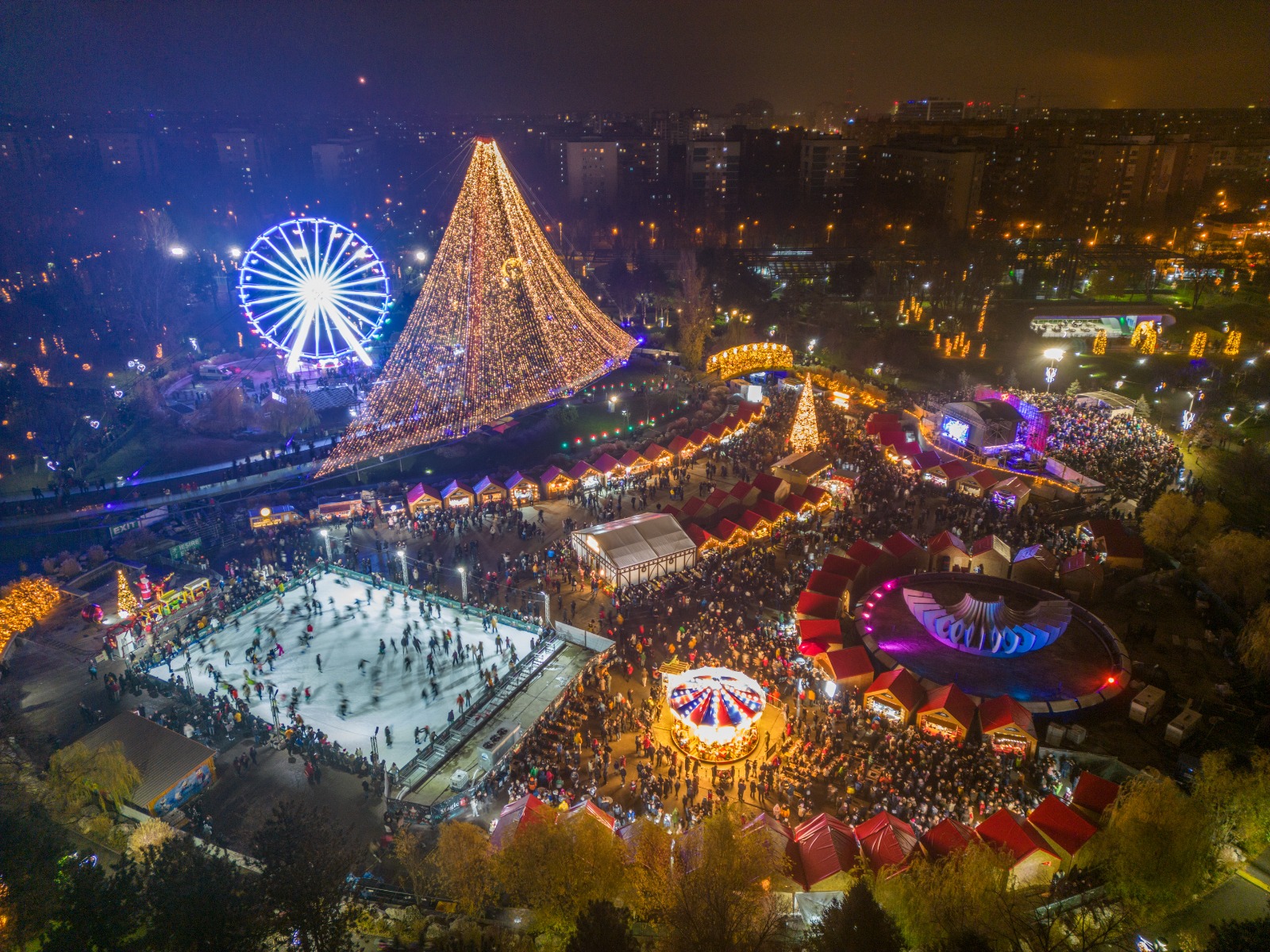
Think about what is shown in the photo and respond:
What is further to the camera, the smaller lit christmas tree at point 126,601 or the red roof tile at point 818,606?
the smaller lit christmas tree at point 126,601

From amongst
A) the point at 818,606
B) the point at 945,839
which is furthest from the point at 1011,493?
the point at 945,839

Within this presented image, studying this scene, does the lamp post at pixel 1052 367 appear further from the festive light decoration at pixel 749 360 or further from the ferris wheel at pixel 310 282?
the ferris wheel at pixel 310 282

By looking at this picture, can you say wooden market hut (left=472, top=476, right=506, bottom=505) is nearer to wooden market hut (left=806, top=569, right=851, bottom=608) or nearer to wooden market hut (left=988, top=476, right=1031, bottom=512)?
wooden market hut (left=806, top=569, right=851, bottom=608)

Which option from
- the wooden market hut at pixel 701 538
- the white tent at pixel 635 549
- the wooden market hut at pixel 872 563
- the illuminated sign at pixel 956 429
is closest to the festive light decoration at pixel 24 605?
the white tent at pixel 635 549

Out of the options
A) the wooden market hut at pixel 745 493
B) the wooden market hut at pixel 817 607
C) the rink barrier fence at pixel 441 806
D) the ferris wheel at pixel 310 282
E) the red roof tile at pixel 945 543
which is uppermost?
the ferris wheel at pixel 310 282

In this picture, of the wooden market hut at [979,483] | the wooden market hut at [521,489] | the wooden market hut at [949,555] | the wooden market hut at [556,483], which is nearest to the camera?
the wooden market hut at [949,555]

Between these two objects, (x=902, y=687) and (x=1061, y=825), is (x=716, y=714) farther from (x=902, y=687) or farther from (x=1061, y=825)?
(x=1061, y=825)

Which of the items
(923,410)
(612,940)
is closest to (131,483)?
(612,940)
